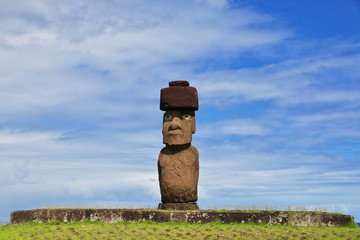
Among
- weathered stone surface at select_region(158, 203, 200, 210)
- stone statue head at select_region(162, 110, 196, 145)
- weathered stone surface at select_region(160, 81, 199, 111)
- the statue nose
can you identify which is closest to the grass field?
weathered stone surface at select_region(158, 203, 200, 210)

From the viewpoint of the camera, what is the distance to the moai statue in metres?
18.5

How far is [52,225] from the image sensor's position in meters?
17.5

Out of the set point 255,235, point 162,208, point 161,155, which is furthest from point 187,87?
point 255,235

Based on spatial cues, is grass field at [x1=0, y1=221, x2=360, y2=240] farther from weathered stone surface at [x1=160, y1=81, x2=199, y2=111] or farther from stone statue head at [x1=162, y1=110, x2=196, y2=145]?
weathered stone surface at [x1=160, y1=81, x2=199, y2=111]

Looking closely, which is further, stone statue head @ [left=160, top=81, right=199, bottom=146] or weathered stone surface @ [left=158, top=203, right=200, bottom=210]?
stone statue head @ [left=160, top=81, right=199, bottom=146]

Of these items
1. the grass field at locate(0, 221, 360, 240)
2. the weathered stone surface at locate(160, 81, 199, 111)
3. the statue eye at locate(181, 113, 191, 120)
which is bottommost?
the grass field at locate(0, 221, 360, 240)

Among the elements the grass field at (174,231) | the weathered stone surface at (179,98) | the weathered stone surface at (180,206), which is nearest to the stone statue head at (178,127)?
the weathered stone surface at (179,98)

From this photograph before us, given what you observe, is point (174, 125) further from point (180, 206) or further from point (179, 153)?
point (180, 206)

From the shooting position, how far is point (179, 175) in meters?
18.6

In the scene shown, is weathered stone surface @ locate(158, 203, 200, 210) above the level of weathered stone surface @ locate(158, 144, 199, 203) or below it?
below

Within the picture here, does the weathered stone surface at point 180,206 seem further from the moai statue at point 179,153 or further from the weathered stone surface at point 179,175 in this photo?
the weathered stone surface at point 179,175

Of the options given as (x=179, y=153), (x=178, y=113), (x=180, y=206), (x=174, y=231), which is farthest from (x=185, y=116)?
(x=174, y=231)

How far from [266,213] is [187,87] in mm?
6062

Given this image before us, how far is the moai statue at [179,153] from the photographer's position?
60.8ft
